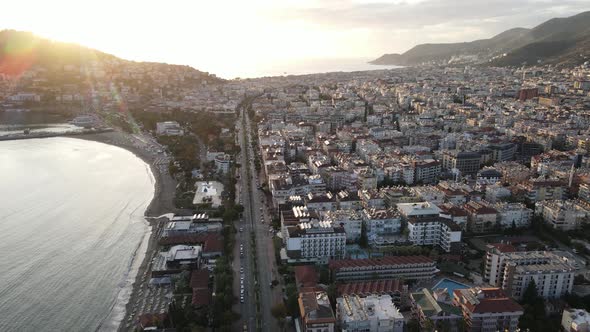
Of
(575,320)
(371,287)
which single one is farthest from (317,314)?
(575,320)

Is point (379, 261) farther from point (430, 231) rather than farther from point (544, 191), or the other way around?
point (544, 191)

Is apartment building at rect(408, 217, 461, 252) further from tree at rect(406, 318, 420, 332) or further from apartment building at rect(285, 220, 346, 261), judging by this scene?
tree at rect(406, 318, 420, 332)

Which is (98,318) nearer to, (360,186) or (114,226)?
(114,226)

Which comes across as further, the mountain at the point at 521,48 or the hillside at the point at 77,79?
the mountain at the point at 521,48

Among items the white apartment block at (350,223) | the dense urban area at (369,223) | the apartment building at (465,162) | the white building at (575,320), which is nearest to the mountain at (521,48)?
the dense urban area at (369,223)

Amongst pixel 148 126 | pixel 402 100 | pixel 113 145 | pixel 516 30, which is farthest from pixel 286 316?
pixel 516 30

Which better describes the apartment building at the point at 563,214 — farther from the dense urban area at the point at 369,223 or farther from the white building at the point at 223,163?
the white building at the point at 223,163
